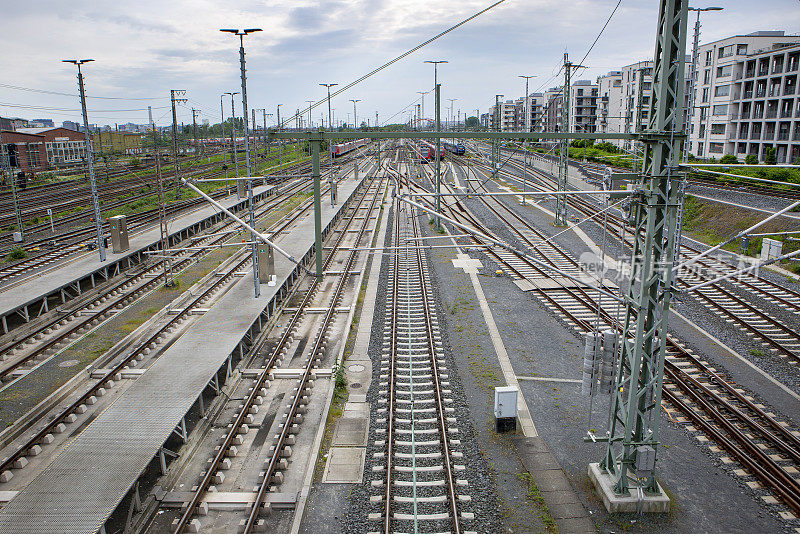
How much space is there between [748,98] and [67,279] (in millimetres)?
53761

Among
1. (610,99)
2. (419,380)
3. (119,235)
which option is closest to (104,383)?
(419,380)

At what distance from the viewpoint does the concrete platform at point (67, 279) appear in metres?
17.4

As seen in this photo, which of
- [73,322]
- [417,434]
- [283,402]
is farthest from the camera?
[73,322]

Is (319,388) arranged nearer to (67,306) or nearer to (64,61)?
(67,306)

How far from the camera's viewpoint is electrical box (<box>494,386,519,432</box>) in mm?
10961

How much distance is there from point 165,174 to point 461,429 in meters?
51.8

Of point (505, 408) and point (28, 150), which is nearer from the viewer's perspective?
point (505, 408)

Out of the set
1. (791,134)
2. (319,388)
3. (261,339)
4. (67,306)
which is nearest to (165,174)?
(67,306)

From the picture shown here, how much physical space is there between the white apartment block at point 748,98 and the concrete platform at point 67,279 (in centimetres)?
4601

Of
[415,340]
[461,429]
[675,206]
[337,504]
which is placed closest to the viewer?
[675,206]

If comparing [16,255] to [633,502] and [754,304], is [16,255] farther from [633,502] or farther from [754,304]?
[754,304]

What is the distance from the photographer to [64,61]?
807 inches

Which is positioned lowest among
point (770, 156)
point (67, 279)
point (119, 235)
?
point (67, 279)

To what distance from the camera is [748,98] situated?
48.0m
